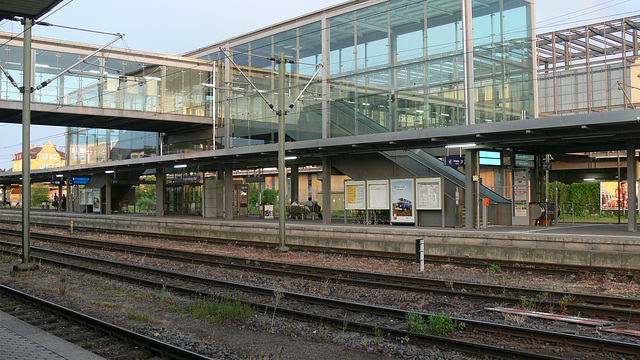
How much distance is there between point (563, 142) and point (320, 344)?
1710 cm

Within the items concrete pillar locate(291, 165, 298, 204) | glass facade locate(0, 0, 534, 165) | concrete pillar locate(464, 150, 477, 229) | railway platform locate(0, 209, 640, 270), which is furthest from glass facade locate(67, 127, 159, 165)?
concrete pillar locate(464, 150, 477, 229)

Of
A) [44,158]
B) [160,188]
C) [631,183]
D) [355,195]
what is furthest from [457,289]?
[44,158]

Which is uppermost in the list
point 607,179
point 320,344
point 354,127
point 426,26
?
point 426,26

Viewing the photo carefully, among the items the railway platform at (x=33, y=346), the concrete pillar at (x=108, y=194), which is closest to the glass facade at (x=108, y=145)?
the concrete pillar at (x=108, y=194)

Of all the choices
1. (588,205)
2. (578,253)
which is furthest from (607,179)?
(578,253)

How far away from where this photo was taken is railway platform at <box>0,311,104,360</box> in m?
6.42

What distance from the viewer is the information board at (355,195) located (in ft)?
82.2

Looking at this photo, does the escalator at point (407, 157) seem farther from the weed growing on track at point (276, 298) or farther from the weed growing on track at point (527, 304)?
the weed growing on track at point (276, 298)

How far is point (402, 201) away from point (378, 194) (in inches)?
50.3

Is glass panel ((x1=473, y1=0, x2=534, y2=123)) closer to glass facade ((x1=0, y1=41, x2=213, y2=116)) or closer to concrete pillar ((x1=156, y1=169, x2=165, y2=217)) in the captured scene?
glass facade ((x1=0, y1=41, x2=213, y2=116))

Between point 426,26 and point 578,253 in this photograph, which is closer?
point 578,253

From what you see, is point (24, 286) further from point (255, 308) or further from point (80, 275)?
point (255, 308)

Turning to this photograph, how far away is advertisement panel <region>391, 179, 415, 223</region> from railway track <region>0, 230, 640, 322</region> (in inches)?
354

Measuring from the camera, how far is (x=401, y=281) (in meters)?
12.7
